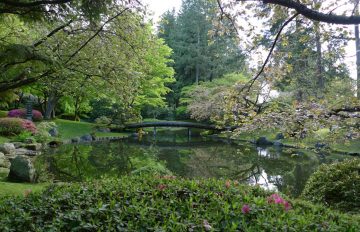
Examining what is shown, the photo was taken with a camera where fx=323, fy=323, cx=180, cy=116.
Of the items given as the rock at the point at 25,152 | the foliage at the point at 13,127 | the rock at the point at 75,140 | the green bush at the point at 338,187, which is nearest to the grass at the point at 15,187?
the green bush at the point at 338,187

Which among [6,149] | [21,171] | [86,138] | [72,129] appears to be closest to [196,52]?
[72,129]

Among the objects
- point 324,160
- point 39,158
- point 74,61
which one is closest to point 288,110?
point 74,61

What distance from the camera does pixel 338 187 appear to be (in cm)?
636

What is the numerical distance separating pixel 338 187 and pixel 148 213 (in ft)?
15.9

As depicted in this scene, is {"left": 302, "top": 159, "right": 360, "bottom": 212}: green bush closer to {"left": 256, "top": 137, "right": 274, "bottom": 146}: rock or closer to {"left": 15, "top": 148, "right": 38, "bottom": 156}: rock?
{"left": 15, "top": 148, "right": 38, "bottom": 156}: rock

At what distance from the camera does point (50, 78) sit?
23.5ft

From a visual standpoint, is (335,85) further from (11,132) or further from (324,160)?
(11,132)

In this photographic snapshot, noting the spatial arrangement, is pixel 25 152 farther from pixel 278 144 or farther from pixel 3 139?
pixel 278 144

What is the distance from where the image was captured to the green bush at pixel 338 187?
6.09m

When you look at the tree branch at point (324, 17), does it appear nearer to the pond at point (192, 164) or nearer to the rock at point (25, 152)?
the pond at point (192, 164)

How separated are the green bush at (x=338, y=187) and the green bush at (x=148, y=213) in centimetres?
267

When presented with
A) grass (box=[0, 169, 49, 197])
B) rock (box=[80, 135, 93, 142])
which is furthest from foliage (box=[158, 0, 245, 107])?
grass (box=[0, 169, 49, 197])

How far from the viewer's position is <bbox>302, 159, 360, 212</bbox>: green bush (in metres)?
6.09

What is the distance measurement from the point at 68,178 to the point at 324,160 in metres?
12.2
